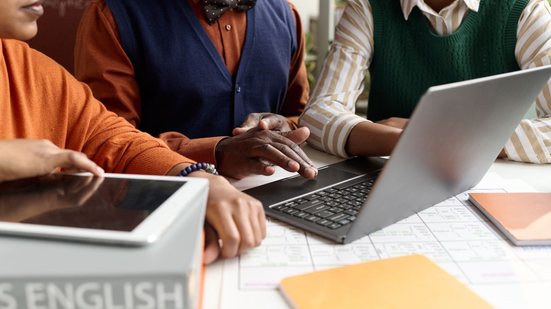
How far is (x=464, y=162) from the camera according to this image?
30.2 inches

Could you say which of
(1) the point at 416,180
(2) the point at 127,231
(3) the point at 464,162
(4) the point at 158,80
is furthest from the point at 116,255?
(4) the point at 158,80

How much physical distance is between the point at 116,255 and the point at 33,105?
0.58m

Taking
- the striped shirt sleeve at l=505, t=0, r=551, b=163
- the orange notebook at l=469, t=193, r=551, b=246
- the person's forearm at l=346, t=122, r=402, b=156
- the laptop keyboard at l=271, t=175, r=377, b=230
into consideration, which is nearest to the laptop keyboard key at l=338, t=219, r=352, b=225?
the laptop keyboard at l=271, t=175, r=377, b=230

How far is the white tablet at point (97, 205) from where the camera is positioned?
47cm

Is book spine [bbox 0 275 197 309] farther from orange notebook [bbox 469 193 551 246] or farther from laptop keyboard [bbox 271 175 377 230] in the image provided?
orange notebook [bbox 469 193 551 246]

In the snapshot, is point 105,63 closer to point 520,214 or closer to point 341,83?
point 341,83

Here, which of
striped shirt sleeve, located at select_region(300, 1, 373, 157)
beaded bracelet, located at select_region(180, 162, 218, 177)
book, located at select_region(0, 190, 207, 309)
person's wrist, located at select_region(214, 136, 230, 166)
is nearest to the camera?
book, located at select_region(0, 190, 207, 309)

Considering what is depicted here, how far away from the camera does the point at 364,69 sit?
1337mm

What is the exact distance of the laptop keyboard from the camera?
2.38 ft

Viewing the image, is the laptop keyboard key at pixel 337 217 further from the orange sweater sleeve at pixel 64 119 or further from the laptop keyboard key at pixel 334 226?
the orange sweater sleeve at pixel 64 119

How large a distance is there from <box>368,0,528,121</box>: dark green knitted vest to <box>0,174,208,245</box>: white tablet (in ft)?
2.84

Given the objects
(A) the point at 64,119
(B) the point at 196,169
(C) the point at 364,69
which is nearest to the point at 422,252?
(B) the point at 196,169

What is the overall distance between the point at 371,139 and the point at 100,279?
2.26 feet

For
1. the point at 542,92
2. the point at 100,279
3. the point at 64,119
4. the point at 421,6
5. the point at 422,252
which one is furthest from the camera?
the point at 421,6
